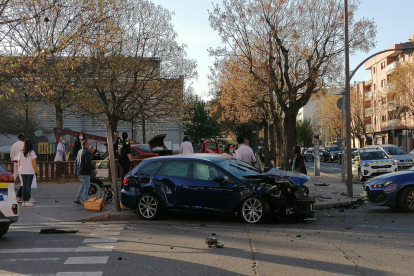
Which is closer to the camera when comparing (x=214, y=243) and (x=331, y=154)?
(x=214, y=243)

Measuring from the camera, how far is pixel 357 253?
7512 mm

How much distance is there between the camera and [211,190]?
10961 millimetres

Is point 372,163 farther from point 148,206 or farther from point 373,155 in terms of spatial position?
point 148,206

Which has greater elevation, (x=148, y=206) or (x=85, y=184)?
(x=85, y=184)

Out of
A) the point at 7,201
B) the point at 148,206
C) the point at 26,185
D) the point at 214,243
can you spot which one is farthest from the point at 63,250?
the point at 26,185

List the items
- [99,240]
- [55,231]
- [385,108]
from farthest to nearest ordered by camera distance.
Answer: [385,108] < [55,231] < [99,240]

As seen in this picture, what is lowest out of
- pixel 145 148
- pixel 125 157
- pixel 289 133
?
pixel 125 157

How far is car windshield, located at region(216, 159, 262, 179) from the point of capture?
11180mm

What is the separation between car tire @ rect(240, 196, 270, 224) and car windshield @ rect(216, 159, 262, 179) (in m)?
0.62

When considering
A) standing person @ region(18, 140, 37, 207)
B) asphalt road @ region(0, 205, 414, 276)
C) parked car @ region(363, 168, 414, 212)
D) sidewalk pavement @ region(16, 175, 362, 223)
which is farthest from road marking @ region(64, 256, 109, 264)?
parked car @ region(363, 168, 414, 212)

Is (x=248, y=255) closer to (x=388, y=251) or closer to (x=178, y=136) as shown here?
(x=388, y=251)

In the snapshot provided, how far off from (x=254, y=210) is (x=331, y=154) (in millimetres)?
43095

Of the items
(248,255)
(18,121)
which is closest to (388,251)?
(248,255)

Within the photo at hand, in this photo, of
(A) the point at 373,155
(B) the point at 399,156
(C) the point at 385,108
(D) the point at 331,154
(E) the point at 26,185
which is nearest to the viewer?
(E) the point at 26,185
